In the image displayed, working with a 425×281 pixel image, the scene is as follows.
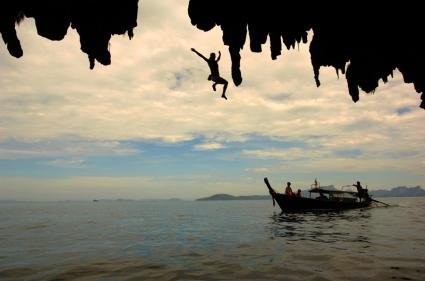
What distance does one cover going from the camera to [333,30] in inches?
199

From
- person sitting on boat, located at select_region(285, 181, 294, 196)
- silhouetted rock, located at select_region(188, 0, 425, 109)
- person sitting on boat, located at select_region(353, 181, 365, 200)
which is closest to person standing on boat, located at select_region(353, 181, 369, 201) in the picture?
person sitting on boat, located at select_region(353, 181, 365, 200)

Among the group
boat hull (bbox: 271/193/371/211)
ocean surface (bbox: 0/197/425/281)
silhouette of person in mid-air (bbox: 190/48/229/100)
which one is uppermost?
silhouette of person in mid-air (bbox: 190/48/229/100)

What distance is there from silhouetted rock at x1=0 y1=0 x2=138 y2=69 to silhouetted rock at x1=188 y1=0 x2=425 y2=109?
829mm

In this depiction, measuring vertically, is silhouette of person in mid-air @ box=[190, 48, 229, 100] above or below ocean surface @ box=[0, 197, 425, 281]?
above

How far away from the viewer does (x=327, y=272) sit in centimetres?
1109

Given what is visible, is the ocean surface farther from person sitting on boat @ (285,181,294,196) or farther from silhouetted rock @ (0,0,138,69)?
person sitting on boat @ (285,181,294,196)

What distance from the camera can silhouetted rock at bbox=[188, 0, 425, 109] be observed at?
→ 4.55 metres

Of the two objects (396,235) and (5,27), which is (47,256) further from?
(396,235)

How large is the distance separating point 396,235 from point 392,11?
1943 centimetres

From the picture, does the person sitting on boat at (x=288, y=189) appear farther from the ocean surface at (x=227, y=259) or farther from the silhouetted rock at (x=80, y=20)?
the silhouetted rock at (x=80, y=20)

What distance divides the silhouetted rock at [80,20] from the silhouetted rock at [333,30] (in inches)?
32.6

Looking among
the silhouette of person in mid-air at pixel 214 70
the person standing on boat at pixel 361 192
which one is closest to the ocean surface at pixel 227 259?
the silhouette of person in mid-air at pixel 214 70

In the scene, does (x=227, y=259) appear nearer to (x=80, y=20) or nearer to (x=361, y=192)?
(x=80, y=20)

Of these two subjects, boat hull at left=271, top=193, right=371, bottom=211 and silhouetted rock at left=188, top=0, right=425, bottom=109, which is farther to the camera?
boat hull at left=271, top=193, right=371, bottom=211
